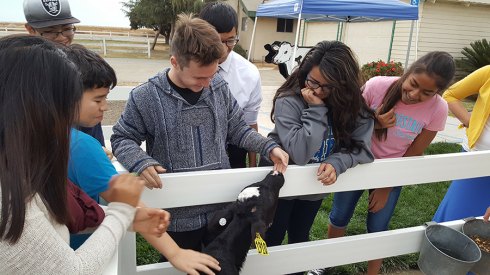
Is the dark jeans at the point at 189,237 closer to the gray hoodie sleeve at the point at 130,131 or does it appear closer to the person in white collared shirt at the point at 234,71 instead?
the gray hoodie sleeve at the point at 130,131

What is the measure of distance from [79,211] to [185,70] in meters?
0.75

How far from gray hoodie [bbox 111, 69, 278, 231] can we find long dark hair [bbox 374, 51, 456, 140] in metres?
0.95

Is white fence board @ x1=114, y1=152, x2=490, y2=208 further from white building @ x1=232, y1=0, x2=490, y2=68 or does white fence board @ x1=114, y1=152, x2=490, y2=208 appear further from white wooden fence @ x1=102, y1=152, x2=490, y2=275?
white building @ x1=232, y1=0, x2=490, y2=68

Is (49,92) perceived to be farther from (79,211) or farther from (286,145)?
(286,145)

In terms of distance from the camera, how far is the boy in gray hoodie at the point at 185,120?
1559 mm

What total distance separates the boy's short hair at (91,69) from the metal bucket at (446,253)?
1.83 metres

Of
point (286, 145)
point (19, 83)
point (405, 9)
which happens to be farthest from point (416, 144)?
point (405, 9)

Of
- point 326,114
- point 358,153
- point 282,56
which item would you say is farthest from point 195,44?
point 282,56

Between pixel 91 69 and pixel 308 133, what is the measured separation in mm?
1008

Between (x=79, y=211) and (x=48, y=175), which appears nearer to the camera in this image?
(x=48, y=175)

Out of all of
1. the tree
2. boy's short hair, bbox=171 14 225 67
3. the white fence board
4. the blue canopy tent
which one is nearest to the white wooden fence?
the white fence board

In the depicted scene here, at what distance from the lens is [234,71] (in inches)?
104

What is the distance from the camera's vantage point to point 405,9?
958 cm

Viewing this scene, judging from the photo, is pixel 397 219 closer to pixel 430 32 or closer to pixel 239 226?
pixel 239 226
